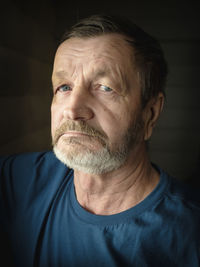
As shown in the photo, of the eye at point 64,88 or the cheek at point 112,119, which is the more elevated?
the eye at point 64,88

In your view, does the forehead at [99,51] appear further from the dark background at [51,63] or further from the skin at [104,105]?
the dark background at [51,63]

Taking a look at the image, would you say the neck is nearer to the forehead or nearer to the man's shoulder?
the man's shoulder

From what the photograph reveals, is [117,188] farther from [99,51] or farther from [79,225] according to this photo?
[99,51]

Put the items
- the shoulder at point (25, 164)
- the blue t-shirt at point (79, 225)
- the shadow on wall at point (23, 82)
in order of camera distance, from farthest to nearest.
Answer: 1. the shadow on wall at point (23, 82)
2. the shoulder at point (25, 164)
3. the blue t-shirt at point (79, 225)

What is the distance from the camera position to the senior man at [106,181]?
33.4 inches

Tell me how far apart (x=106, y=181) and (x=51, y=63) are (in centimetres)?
146

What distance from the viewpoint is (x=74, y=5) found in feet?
7.99

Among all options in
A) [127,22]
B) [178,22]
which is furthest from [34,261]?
[178,22]

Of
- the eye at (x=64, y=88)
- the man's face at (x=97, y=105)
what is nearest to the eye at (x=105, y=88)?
the man's face at (x=97, y=105)

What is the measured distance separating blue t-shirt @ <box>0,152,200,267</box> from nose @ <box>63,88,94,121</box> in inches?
16.2

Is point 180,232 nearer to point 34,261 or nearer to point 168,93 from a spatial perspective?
point 34,261

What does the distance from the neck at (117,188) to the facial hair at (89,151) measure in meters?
0.09

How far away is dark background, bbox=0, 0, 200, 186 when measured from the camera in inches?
52.9

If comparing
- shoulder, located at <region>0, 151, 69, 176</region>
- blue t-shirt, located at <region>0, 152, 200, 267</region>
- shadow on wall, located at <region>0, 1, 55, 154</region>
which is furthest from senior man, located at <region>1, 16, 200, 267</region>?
shadow on wall, located at <region>0, 1, 55, 154</region>
